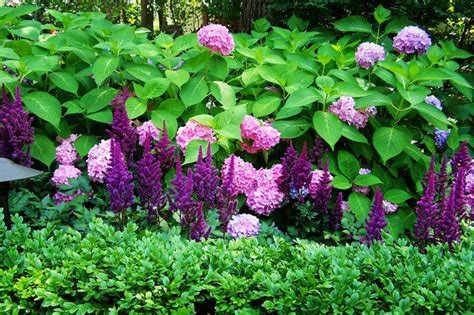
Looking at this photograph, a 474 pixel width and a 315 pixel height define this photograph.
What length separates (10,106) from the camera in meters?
2.60

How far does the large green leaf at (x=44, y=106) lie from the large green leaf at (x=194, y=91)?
2.28 feet

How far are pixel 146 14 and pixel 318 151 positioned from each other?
37.5 feet

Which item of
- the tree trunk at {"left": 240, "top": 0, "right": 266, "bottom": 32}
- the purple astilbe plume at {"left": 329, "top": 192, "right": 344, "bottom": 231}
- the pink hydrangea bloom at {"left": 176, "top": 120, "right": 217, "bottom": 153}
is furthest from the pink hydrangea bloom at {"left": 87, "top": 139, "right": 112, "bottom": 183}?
the tree trunk at {"left": 240, "top": 0, "right": 266, "bottom": 32}

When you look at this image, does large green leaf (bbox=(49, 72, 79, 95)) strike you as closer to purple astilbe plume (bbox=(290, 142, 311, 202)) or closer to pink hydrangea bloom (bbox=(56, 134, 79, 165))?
pink hydrangea bloom (bbox=(56, 134, 79, 165))

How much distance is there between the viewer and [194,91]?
3143 millimetres

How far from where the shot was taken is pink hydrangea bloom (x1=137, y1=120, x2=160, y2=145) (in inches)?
116

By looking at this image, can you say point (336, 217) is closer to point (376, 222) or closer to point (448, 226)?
point (376, 222)

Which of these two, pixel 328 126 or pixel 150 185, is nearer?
pixel 150 185

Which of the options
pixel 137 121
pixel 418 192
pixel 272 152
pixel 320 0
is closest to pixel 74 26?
pixel 137 121

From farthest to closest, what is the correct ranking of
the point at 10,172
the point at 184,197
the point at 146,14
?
the point at 146,14, the point at 184,197, the point at 10,172

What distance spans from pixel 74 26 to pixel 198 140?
159cm

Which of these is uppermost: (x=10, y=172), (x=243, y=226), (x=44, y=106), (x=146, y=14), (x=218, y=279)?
(x=10, y=172)

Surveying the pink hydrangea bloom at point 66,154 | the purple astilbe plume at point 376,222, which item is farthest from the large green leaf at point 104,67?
the purple astilbe plume at point 376,222

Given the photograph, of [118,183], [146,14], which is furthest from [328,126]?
[146,14]
